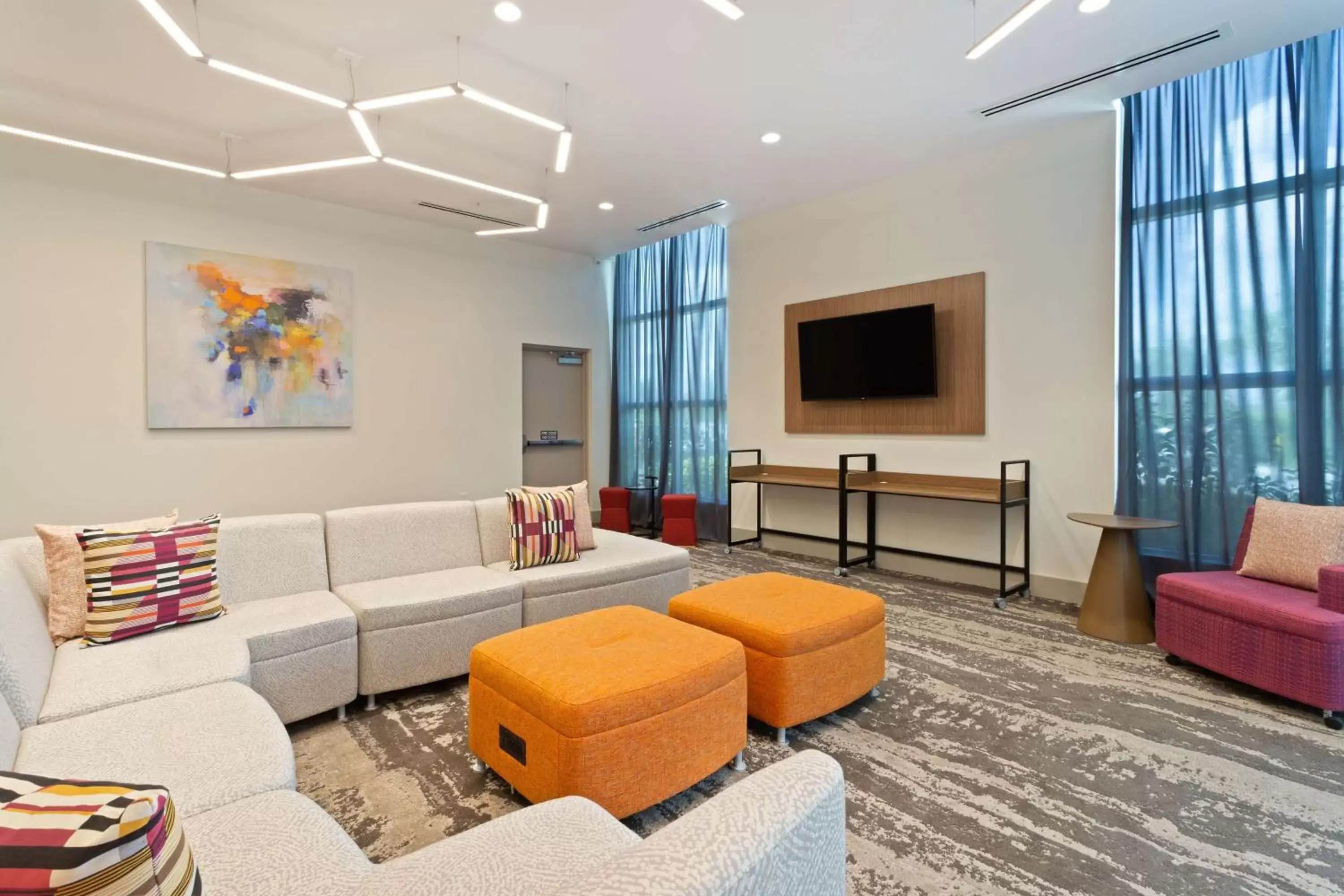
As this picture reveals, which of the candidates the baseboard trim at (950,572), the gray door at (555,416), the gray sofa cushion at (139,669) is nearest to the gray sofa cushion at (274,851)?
the gray sofa cushion at (139,669)

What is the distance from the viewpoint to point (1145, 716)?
2.50 m

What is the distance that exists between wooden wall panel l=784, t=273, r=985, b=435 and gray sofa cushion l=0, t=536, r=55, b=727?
488 cm

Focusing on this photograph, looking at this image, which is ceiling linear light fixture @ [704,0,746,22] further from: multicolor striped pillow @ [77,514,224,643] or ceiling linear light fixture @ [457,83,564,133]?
multicolor striped pillow @ [77,514,224,643]

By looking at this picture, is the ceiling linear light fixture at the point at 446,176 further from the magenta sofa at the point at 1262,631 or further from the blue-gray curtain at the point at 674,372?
the magenta sofa at the point at 1262,631

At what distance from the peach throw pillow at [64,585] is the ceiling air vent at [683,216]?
4805 mm

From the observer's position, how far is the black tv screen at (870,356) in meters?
4.68

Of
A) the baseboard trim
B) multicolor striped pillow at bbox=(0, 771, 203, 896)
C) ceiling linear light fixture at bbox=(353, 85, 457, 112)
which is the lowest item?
the baseboard trim

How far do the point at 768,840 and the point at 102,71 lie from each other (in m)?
4.77

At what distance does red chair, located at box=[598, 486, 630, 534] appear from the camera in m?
6.65

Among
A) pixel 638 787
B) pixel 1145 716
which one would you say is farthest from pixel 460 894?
pixel 1145 716

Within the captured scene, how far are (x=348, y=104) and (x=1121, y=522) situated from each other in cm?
461

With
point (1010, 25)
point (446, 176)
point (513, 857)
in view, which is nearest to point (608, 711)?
point (513, 857)

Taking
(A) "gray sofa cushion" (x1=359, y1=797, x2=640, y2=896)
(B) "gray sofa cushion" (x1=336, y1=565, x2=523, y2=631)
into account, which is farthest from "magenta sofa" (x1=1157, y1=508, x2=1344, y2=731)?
(B) "gray sofa cushion" (x1=336, y1=565, x2=523, y2=631)

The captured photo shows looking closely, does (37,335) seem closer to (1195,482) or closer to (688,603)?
(688,603)
